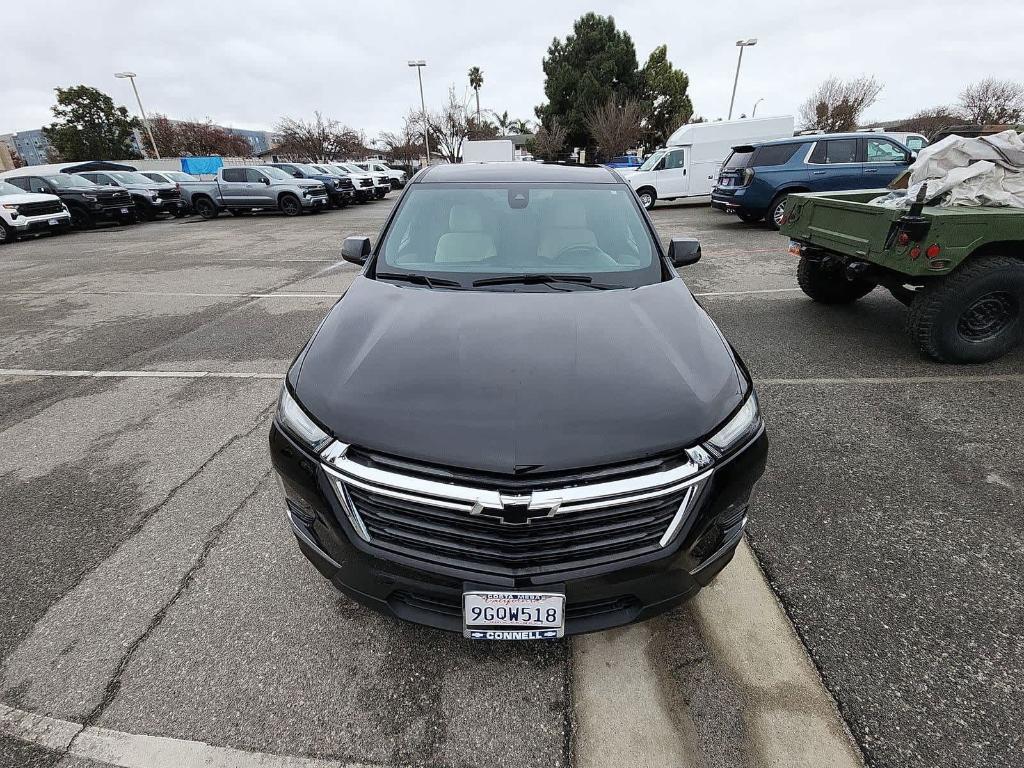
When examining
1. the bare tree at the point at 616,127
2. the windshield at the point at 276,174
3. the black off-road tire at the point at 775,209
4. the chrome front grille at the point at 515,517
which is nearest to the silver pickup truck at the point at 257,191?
the windshield at the point at 276,174

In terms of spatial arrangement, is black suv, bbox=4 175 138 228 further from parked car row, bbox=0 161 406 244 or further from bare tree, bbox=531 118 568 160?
bare tree, bbox=531 118 568 160

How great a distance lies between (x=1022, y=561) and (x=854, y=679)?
1210 millimetres

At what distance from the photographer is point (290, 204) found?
1848 cm

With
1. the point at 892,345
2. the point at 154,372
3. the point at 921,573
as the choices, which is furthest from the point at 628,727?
the point at 154,372

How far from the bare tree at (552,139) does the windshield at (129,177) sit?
94.2ft

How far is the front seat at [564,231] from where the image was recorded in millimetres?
2750

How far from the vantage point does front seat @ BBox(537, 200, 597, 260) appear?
9.02 feet

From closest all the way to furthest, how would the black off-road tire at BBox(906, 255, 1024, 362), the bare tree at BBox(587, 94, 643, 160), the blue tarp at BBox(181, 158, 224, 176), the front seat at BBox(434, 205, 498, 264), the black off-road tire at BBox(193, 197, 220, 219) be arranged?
1. the front seat at BBox(434, 205, 498, 264)
2. the black off-road tire at BBox(906, 255, 1024, 362)
3. the black off-road tire at BBox(193, 197, 220, 219)
4. the bare tree at BBox(587, 94, 643, 160)
5. the blue tarp at BBox(181, 158, 224, 176)

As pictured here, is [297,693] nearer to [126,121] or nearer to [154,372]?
[154,372]

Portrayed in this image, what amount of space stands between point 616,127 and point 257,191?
24.6 meters

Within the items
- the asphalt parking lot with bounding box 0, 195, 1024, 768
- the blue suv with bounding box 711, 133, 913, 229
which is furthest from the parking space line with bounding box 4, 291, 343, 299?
the blue suv with bounding box 711, 133, 913, 229

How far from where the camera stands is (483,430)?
60.9 inches

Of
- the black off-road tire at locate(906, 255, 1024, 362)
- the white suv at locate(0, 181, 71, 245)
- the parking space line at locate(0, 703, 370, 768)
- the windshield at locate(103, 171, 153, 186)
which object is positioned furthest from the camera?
the windshield at locate(103, 171, 153, 186)

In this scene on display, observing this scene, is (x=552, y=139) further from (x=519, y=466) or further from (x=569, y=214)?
(x=519, y=466)
